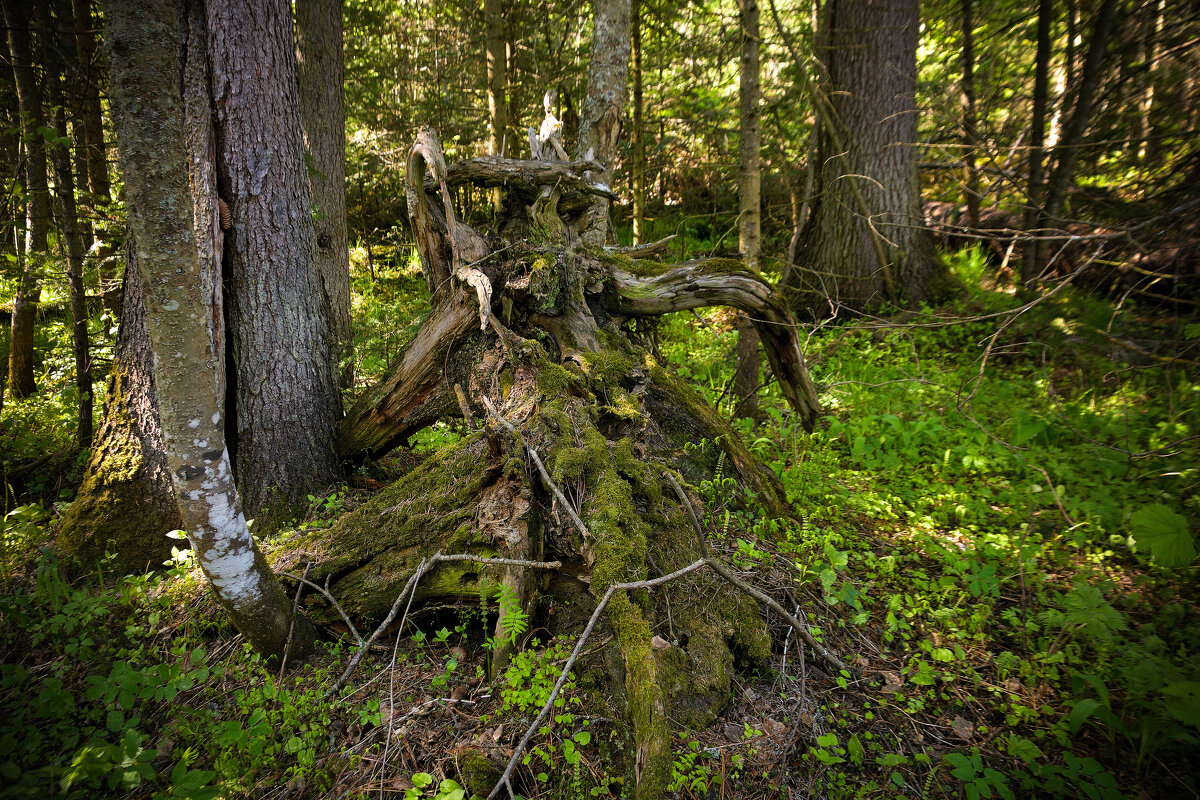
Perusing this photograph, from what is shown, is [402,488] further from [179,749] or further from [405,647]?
[179,749]

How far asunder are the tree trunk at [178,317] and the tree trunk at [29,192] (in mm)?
2531

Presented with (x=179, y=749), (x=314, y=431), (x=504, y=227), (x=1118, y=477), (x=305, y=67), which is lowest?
(x=179, y=749)

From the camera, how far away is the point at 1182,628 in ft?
8.85

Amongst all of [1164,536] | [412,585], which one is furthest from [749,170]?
[412,585]

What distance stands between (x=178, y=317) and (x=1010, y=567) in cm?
459

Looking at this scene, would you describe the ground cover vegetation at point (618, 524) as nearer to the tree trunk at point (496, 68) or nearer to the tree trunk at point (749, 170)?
the tree trunk at point (749, 170)

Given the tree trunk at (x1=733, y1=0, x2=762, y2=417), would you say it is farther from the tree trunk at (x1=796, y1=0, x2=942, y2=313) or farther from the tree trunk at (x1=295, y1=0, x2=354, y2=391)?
the tree trunk at (x1=295, y1=0, x2=354, y2=391)

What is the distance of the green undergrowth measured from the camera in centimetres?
224

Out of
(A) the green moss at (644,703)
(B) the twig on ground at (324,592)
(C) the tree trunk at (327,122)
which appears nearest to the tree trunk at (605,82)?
(C) the tree trunk at (327,122)

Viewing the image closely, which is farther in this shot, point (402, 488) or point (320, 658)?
point (402, 488)

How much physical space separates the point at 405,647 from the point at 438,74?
1007 cm

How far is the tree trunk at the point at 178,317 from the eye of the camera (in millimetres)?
2023

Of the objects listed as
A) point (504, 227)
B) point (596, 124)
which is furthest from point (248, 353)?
point (596, 124)

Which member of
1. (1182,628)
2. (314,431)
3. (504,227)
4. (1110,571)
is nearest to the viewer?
(1182,628)
